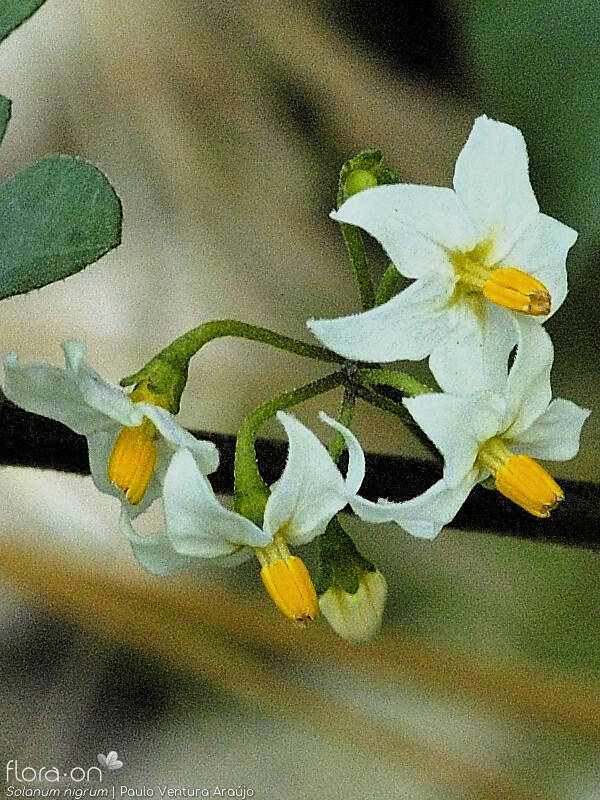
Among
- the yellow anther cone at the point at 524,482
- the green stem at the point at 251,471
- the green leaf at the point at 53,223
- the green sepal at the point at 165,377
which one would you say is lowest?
the green stem at the point at 251,471

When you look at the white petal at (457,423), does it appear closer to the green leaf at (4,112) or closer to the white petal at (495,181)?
the white petal at (495,181)

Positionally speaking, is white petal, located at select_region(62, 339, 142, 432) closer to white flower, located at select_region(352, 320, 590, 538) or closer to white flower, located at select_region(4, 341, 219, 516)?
white flower, located at select_region(4, 341, 219, 516)

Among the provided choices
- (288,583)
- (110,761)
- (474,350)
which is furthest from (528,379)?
(110,761)

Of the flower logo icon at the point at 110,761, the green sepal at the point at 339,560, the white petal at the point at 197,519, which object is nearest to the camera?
the white petal at the point at 197,519

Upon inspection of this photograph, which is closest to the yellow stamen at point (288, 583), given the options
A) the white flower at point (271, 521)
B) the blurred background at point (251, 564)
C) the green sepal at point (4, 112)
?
the white flower at point (271, 521)

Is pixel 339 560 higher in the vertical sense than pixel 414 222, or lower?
lower

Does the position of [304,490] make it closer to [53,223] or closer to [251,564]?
[53,223]

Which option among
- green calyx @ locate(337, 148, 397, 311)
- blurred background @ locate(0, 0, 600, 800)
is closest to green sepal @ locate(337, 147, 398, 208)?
green calyx @ locate(337, 148, 397, 311)
